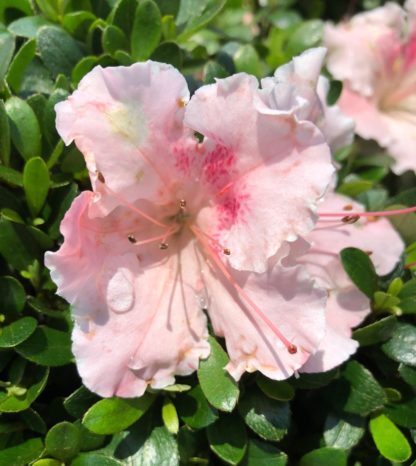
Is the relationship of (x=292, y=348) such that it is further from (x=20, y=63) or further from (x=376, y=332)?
(x=20, y=63)

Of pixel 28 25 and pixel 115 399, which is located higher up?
pixel 28 25

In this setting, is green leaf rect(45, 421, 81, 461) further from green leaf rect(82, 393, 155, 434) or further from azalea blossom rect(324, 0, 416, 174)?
azalea blossom rect(324, 0, 416, 174)

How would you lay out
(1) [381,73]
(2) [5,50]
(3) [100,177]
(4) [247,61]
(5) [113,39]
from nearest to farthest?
1. (3) [100,177]
2. (2) [5,50]
3. (5) [113,39]
4. (4) [247,61]
5. (1) [381,73]

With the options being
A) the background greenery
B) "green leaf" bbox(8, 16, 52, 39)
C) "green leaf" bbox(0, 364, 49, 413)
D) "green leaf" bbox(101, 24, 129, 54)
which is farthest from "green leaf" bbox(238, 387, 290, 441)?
"green leaf" bbox(8, 16, 52, 39)

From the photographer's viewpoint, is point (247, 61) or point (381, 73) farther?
point (381, 73)

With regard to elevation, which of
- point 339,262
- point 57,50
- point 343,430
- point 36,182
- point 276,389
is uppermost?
point 57,50

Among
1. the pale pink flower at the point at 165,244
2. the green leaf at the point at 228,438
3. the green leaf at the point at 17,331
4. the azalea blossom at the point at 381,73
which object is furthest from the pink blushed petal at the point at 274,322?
the azalea blossom at the point at 381,73

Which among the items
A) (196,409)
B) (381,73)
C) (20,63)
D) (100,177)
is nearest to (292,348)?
(196,409)
